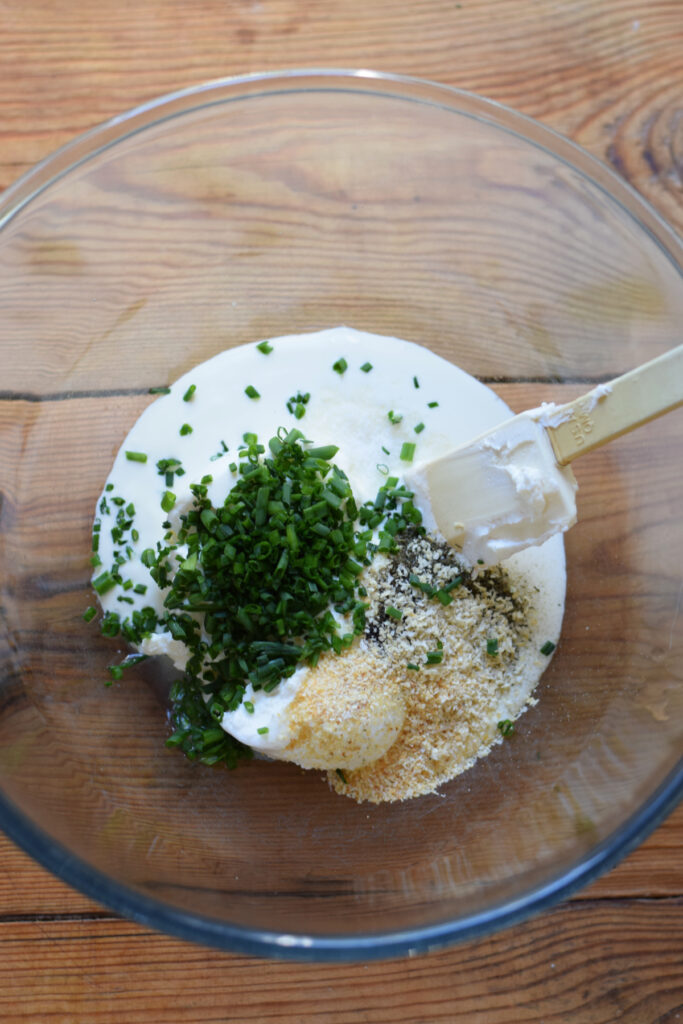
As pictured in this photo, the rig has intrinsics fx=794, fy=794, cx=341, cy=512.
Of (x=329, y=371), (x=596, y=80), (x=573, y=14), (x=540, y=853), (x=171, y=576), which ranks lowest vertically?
(x=540, y=853)

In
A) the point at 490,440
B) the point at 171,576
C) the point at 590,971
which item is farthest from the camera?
the point at 590,971

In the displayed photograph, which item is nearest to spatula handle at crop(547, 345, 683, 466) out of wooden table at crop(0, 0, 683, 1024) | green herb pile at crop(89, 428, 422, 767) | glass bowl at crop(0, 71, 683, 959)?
green herb pile at crop(89, 428, 422, 767)

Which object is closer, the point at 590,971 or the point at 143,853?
the point at 143,853

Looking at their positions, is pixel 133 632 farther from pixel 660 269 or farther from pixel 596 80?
pixel 596 80

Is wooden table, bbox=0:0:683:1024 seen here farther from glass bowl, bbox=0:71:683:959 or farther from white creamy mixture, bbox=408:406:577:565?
white creamy mixture, bbox=408:406:577:565

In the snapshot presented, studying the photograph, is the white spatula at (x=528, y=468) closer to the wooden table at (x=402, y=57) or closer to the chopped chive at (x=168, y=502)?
the chopped chive at (x=168, y=502)

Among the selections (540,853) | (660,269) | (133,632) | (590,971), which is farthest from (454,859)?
(660,269)

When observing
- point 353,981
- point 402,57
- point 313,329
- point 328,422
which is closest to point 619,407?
point 328,422
